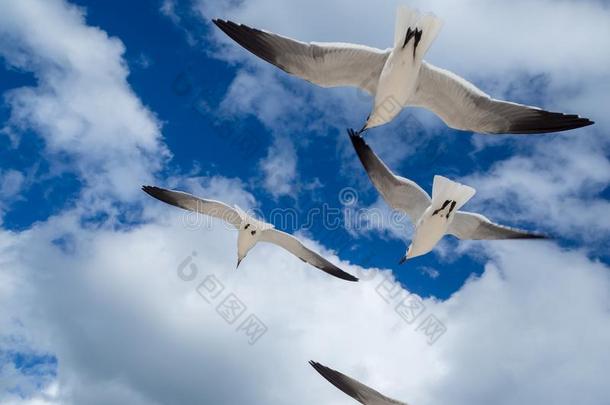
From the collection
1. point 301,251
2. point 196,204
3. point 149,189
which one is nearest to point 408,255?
point 301,251

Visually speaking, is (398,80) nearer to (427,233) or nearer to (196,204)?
(427,233)

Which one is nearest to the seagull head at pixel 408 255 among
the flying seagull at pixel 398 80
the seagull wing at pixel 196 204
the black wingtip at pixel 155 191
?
the flying seagull at pixel 398 80

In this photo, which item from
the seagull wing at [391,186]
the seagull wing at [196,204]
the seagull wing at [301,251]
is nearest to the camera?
the seagull wing at [391,186]

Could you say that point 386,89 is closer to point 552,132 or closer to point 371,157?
point 371,157

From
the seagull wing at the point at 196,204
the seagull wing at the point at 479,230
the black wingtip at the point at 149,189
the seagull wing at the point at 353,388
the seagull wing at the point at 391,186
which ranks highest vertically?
the seagull wing at the point at 479,230

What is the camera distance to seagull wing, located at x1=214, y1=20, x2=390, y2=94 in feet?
33.9

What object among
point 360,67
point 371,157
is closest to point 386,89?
point 360,67

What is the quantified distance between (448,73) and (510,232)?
Answer: 3.18 meters

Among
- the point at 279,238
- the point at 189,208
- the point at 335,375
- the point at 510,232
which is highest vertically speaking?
the point at 510,232

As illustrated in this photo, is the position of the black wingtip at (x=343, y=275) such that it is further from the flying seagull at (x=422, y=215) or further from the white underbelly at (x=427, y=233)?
the white underbelly at (x=427, y=233)

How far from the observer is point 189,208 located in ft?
47.0

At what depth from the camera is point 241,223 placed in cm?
1405

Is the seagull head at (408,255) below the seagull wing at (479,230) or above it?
below

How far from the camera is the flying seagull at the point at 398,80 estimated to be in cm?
1030
